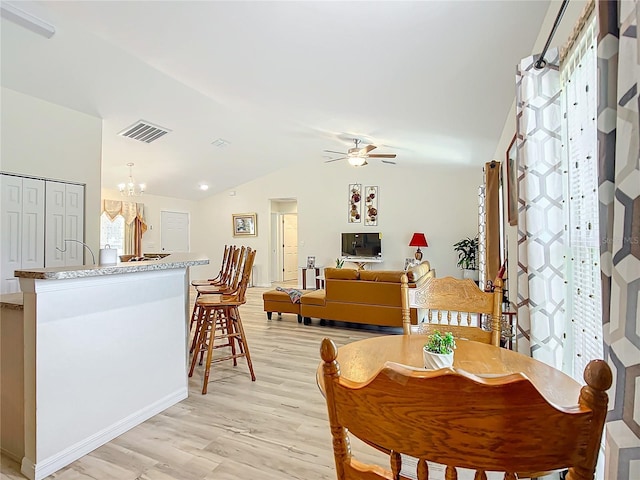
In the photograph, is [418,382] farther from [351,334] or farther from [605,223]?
[351,334]

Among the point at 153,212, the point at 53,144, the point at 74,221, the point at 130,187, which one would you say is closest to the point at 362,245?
the point at 130,187

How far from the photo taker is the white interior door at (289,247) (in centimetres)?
947

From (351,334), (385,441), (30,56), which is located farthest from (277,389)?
(30,56)

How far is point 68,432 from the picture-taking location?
1885 mm

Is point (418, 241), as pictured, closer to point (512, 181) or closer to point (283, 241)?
point (283, 241)

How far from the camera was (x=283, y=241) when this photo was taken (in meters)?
9.37

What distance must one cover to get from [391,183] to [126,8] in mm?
6103

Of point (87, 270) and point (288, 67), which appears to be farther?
point (288, 67)

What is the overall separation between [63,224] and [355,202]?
565 centimetres

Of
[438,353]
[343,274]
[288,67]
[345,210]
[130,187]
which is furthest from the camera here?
[345,210]

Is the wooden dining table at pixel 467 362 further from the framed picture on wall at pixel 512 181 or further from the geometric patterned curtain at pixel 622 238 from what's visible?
the framed picture on wall at pixel 512 181

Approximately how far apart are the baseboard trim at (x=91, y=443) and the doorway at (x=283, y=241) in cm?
647

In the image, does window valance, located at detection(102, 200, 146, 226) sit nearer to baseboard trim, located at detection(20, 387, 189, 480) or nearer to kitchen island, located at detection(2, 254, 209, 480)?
kitchen island, located at detection(2, 254, 209, 480)

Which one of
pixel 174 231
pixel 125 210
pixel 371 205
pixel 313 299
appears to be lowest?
pixel 313 299
